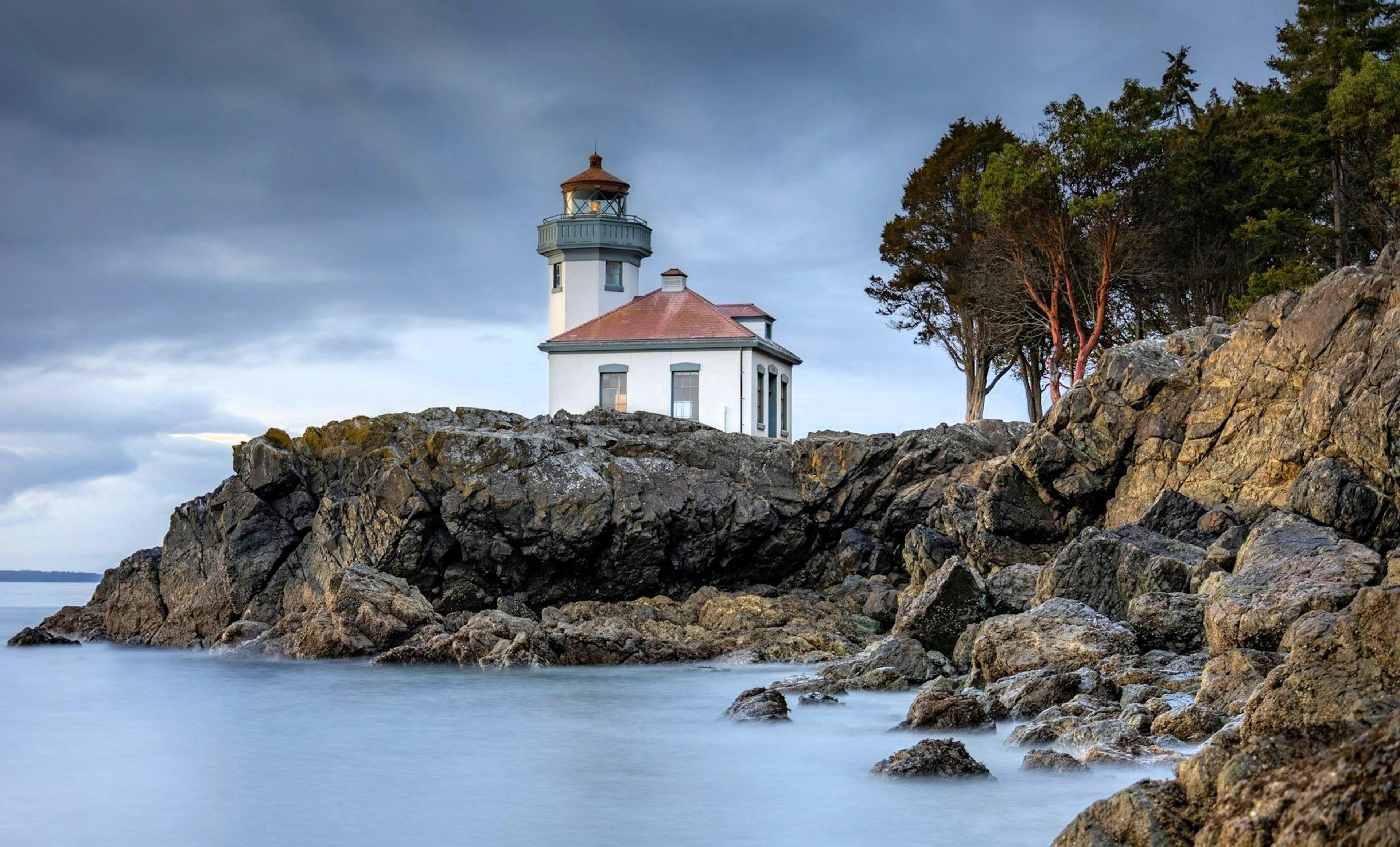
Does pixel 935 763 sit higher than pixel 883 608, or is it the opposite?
pixel 883 608

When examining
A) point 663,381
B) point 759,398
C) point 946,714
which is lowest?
point 946,714

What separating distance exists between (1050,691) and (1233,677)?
1823mm

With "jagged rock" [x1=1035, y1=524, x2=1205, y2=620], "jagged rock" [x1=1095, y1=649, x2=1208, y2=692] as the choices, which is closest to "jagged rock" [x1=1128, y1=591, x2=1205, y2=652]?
"jagged rock" [x1=1095, y1=649, x2=1208, y2=692]

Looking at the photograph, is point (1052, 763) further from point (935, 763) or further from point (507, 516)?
point (507, 516)

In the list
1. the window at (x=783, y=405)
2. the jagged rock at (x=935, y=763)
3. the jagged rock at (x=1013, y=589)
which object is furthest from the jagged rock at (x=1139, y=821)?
the window at (x=783, y=405)

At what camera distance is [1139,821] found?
17.3ft

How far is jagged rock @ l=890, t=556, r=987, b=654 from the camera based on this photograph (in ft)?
51.1

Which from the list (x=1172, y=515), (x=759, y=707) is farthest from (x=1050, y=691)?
(x=1172, y=515)

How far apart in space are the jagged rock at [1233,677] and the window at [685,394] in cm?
2736

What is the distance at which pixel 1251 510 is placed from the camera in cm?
1730

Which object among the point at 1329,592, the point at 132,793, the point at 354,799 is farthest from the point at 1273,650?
the point at 132,793

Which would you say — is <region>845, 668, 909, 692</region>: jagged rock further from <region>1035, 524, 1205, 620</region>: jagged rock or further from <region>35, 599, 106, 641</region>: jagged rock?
<region>35, 599, 106, 641</region>: jagged rock

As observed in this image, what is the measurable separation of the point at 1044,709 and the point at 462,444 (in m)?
13.5

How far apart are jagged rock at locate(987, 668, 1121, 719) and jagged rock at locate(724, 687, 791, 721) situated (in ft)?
6.76
